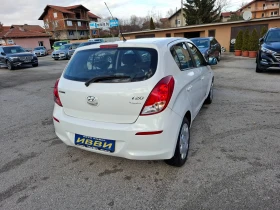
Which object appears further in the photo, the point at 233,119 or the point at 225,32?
the point at 225,32

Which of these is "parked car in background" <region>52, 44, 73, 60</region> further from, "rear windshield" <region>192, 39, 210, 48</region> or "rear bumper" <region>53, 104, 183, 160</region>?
"rear bumper" <region>53, 104, 183, 160</region>

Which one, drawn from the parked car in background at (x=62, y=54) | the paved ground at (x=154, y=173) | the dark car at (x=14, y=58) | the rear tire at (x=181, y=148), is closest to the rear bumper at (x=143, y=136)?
the rear tire at (x=181, y=148)

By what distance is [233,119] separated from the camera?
4.09m

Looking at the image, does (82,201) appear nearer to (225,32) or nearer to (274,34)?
(274,34)

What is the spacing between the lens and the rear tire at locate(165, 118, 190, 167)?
2.52 metres

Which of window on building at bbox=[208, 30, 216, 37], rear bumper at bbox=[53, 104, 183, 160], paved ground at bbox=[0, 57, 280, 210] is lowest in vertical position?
paved ground at bbox=[0, 57, 280, 210]

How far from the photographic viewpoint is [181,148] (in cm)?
262

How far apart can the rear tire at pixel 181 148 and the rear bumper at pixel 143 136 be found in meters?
0.18

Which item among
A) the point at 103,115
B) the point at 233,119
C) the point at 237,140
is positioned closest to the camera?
the point at 103,115

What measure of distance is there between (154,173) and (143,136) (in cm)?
66

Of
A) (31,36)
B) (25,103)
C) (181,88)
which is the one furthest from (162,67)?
(31,36)

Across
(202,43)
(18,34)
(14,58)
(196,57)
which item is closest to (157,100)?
(196,57)

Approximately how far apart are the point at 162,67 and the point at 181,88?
1.30ft

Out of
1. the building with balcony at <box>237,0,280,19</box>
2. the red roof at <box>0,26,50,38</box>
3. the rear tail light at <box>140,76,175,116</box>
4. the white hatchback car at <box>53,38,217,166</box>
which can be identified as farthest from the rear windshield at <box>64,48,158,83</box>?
the building with balcony at <box>237,0,280,19</box>
